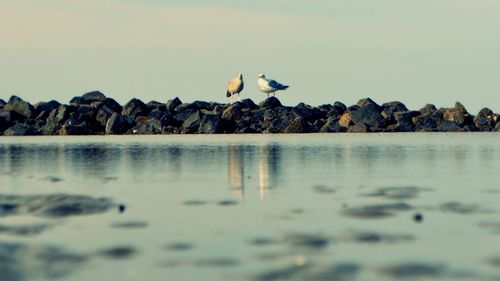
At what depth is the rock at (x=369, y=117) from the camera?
63250 mm

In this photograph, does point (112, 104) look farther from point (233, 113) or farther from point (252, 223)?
point (252, 223)

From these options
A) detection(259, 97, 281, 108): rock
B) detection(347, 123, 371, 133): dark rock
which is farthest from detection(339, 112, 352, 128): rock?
detection(259, 97, 281, 108): rock

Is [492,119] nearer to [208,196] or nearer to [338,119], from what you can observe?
[338,119]

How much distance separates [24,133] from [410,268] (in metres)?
59.6

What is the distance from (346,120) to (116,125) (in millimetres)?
17826

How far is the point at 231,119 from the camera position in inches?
2547

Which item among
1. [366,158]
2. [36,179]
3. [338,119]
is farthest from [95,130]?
[36,179]

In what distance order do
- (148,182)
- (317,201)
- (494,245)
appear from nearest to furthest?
(494,245), (317,201), (148,182)

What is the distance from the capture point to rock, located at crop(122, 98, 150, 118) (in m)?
67.4

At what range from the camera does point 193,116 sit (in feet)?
209

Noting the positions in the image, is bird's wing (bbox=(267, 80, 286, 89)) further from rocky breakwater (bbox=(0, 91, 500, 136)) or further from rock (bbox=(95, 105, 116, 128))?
rock (bbox=(95, 105, 116, 128))

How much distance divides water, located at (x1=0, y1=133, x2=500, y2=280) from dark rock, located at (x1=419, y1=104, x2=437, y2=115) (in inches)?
1802

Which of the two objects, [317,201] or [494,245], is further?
[317,201]

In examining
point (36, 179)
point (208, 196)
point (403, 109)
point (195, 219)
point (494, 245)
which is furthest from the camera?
point (403, 109)
